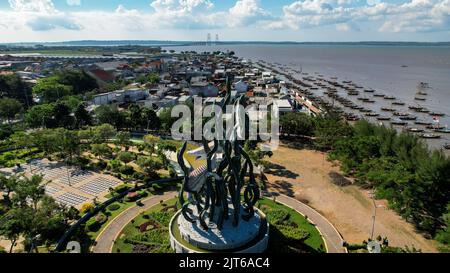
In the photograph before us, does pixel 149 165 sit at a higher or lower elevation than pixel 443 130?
higher

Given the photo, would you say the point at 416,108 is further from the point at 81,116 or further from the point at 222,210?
the point at 81,116

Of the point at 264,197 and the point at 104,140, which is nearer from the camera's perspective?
the point at 264,197

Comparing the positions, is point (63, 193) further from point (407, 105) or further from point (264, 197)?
point (407, 105)

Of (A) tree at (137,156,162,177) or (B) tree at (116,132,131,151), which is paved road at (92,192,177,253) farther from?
(B) tree at (116,132,131,151)

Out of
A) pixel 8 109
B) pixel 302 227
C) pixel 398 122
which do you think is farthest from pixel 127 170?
pixel 398 122

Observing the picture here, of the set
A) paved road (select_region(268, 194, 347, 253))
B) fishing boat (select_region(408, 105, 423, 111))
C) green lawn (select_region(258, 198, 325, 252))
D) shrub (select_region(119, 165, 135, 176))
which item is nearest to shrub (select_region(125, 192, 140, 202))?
shrub (select_region(119, 165, 135, 176))

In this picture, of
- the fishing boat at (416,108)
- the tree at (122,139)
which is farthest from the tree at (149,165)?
the fishing boat at (416,108)

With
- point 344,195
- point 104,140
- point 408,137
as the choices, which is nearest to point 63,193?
point 104,140
